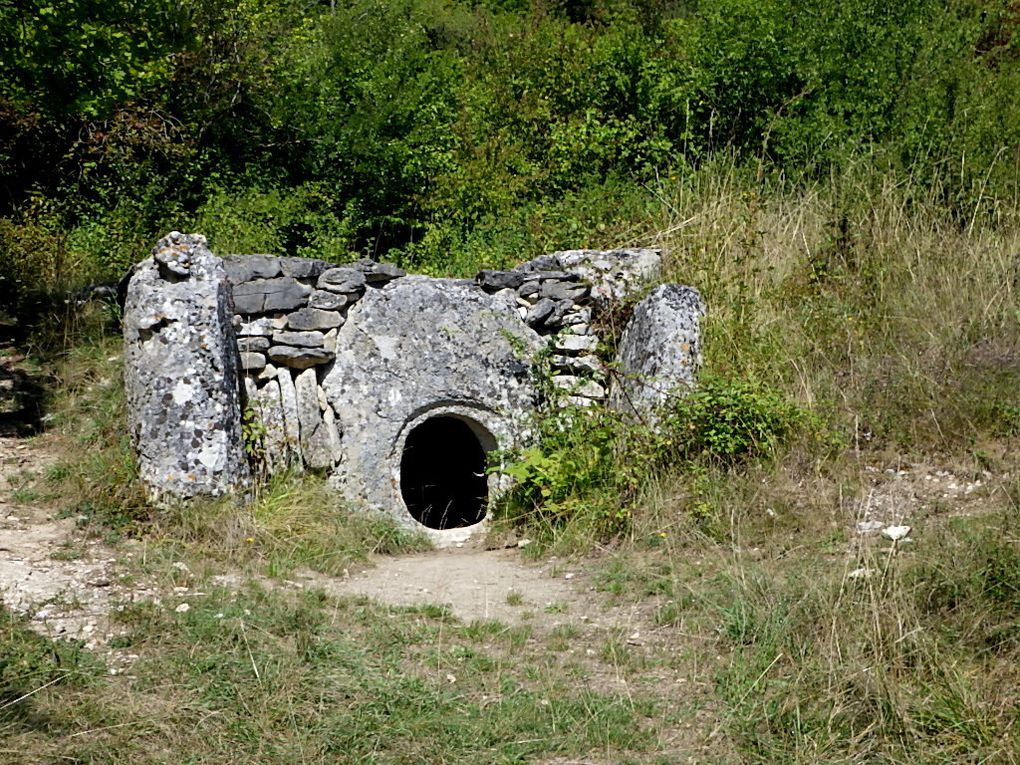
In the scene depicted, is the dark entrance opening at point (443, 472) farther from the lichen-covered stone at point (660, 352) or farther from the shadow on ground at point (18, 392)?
the shadow on ground at point (18, 392)

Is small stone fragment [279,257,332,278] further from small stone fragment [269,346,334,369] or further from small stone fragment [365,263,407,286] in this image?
small stone fragment [269,346,334,369]

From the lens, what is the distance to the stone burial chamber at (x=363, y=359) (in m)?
6.62

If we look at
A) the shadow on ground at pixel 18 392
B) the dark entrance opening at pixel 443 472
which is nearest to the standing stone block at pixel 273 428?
the shadow on ground at pixel 18 392

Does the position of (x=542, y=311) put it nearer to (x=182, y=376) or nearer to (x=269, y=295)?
(x=269, y=295)

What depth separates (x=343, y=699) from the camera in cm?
447

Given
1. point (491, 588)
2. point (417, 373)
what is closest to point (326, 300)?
point (417, 373)

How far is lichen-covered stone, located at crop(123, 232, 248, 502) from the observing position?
21.3 ft

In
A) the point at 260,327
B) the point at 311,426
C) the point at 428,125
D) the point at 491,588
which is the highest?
the point at 428,125

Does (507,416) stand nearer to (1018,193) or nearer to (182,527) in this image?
(182,527)

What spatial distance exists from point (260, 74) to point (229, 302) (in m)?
5.84

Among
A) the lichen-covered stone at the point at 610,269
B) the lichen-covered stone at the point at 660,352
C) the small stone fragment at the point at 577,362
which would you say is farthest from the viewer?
the lichen-covered stone at the point at 610,269

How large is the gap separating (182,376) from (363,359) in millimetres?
1328

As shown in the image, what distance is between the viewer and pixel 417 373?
7.59 meters

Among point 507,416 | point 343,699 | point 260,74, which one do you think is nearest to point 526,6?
point 260,74
